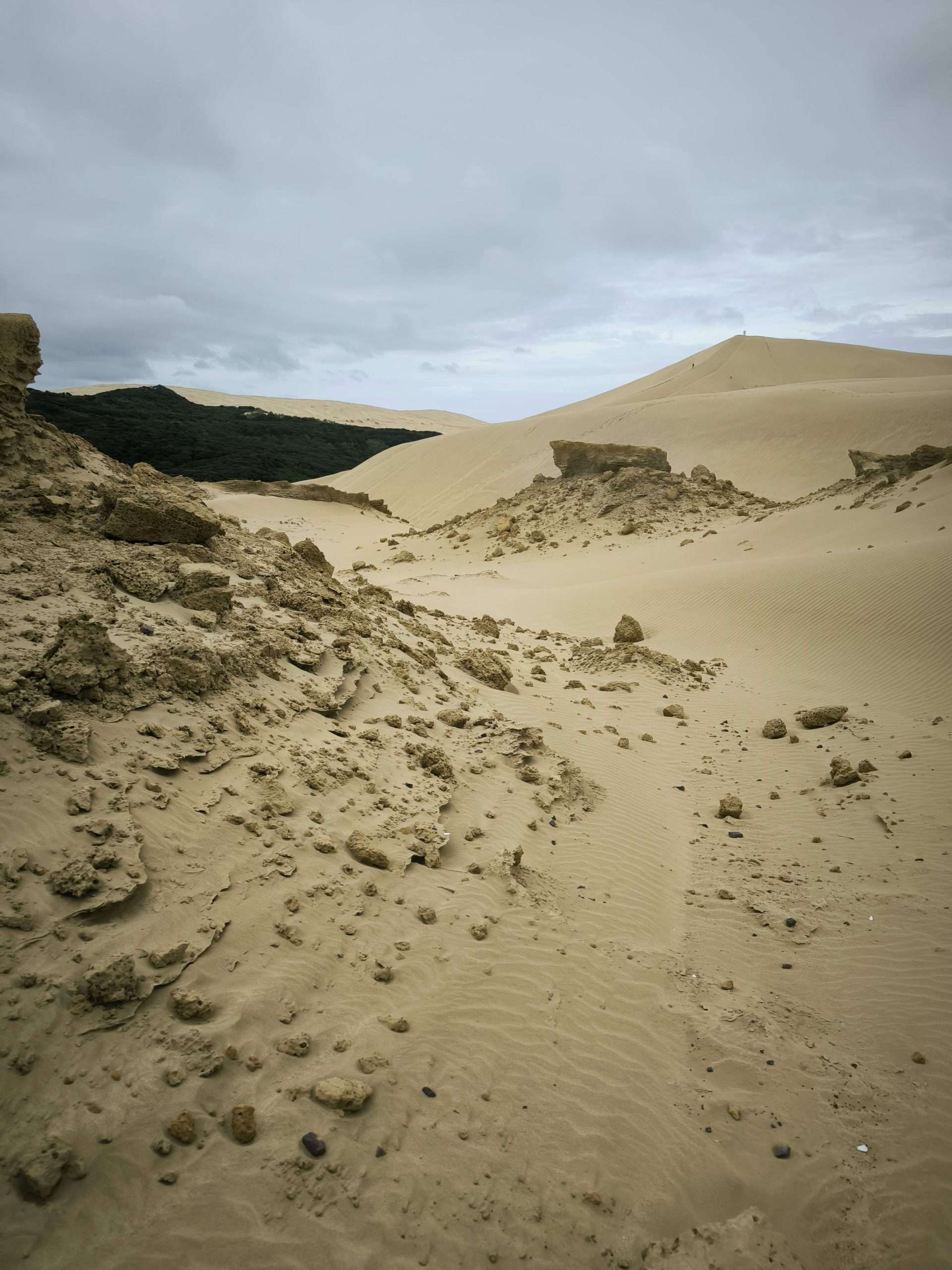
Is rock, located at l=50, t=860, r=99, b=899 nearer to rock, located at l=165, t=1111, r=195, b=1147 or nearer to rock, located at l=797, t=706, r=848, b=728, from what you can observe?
rock, located at l=165, t=1111, r=195, b=1147

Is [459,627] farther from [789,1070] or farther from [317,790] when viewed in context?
[789,1070]

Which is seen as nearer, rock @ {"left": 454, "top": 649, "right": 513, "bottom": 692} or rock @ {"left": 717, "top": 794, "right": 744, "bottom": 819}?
rock @ {"left": 717, "top": 794, "right": 744, "bottom": 819}

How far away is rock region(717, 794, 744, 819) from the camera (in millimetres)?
6176

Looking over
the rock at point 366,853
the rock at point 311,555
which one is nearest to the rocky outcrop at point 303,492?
the rock at point 311,555

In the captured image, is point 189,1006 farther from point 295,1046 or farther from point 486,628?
point 486,628

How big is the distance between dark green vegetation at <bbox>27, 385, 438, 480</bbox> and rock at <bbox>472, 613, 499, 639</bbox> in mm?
24744

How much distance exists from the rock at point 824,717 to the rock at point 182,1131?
24.2ft

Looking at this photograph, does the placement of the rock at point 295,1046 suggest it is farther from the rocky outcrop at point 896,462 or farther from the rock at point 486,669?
the rocky outcrop at point 896,462

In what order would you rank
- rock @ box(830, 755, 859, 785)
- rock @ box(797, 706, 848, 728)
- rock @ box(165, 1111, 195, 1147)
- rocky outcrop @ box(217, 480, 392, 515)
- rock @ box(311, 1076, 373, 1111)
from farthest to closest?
rocky outcrop @ box(217, 480, 392, 515) → rock @ box(797, 706, 848, 728) → rock @ box(830, 755, 859, 785) → rock @ box(311, 1076, 373, 1111) → rock @ box(165, 1111, 195, 1147)

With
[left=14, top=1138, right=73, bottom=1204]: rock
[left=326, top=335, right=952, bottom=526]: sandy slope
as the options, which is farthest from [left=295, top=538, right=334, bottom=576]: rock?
[left=326, top=335, right=952, bottom=526]: sandy slope

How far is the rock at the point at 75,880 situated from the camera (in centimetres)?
319

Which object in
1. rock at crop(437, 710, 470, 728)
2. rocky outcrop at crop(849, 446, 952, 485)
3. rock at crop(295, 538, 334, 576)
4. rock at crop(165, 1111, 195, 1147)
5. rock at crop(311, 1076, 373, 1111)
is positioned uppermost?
rocky outcrop at crop(849, 446, 952, 485)

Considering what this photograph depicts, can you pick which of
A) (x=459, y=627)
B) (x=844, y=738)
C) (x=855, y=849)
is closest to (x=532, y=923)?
(x=855, y=849)

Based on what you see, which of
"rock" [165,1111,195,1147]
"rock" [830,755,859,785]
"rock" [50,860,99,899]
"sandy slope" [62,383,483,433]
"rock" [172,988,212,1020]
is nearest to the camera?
"rock" [165,1111,195,1147]
